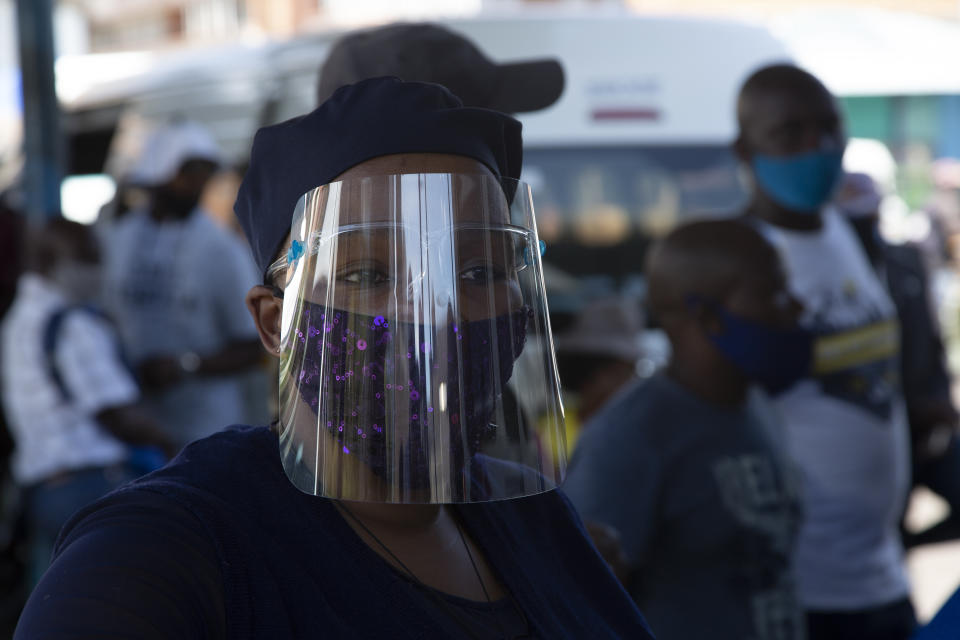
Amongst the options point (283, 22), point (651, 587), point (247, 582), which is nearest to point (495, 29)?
point (651, 587)

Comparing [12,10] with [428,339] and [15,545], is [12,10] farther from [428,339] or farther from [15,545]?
[428,339]

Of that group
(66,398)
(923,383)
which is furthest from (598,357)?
(66,398)

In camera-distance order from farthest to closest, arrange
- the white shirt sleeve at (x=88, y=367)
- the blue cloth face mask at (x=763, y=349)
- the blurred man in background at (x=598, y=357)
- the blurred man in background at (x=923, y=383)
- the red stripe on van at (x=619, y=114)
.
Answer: the red stripe on van at (x=619, y=114) → the blurred man in background at (x=598, y=357) → the blurred man in background at (x=923, y=383) → the white shirt sleeve at (x=88, y=367) → the blue cloth face mask at (x=763, y=349)

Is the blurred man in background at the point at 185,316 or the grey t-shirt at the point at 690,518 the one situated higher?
the grey t-shirt at the point at 690,518

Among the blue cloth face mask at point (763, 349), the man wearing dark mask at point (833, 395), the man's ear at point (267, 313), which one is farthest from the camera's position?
the man wearing dark mask at point (833, 395)

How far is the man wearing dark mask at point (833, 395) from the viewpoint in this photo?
9.66 feet

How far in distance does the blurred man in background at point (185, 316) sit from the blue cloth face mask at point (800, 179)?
236 cm

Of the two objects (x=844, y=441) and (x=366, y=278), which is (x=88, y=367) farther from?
(x=366, y=278)

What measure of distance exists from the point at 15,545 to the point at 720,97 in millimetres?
4159

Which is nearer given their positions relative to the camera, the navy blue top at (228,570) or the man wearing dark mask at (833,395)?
the navy blue top at (228,570)

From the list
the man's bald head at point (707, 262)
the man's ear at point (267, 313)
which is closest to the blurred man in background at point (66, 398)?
the man's bald head at point (707, 262)

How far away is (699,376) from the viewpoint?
2492 millimetres

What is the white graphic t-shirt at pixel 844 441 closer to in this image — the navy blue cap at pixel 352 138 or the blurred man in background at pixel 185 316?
the navy blue cap at pixel 352 138

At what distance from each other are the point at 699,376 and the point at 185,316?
2803mm
